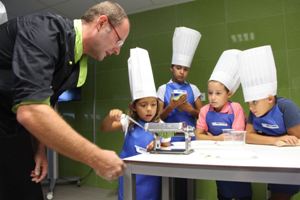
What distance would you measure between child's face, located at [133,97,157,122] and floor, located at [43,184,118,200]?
4.79ft

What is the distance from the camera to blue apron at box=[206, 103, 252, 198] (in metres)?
1.54

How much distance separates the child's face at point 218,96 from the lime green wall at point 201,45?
2.27 ft

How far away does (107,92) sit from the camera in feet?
10.2

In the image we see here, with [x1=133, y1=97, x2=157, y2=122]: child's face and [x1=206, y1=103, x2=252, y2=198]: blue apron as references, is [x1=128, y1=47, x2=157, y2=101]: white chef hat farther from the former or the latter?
[x1=206, y1=103, x2=252, y2=198]: blue apron

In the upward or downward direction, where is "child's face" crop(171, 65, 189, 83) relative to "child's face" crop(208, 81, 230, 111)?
upward

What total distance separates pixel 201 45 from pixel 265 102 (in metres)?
1.34

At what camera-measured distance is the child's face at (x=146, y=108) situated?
1.53 metres

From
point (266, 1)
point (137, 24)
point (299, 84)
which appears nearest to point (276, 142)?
point (299, 84)

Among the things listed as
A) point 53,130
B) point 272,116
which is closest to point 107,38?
point 53,130

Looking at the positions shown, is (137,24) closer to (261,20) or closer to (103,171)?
(261,20)

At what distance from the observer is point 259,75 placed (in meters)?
1.33

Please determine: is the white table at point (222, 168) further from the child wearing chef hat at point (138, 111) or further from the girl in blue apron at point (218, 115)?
the girl in blue apron at point (218, 115)

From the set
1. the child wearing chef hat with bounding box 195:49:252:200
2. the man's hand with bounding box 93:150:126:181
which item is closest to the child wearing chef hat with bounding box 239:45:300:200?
the child wearing chef hat with bounding box 195:49:252:200

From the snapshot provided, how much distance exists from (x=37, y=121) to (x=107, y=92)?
8.01ft
